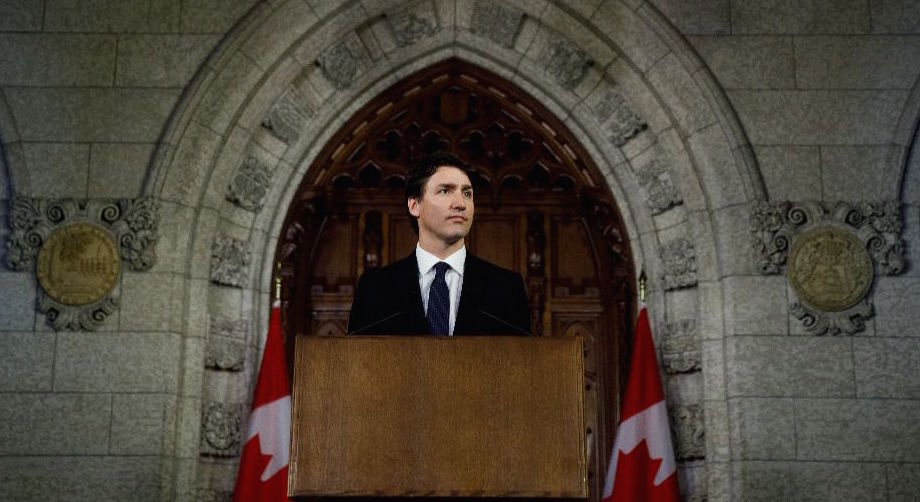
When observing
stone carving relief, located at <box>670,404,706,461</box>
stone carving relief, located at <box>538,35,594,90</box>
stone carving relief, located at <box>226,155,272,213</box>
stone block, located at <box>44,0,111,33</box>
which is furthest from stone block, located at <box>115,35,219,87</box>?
stone carving relief, located at <box>670,404,706,461</box>

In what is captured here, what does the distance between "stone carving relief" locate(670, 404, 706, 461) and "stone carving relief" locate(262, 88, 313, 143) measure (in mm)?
Result: 2624

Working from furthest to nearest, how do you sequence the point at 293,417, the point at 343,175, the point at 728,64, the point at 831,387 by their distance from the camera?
the point at 343,175
the point at 728,64
the point at 831,387
the point at 293,417

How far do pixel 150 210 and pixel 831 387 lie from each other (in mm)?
3644

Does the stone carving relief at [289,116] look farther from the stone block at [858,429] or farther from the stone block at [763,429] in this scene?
the stone block at [858,429]

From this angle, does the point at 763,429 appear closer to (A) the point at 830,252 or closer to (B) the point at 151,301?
(A) the point at 830,252

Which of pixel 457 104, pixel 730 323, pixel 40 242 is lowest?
pixel 730 323

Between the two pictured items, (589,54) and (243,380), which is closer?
Result: (243,380)

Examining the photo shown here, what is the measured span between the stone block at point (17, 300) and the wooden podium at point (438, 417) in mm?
3820

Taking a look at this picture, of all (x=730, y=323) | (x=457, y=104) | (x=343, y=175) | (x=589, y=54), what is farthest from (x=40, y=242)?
(x=730, y=323)

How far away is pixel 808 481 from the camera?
206 inches

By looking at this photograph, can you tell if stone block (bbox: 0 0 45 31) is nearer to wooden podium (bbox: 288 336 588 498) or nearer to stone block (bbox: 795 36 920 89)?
stone block (bbox: 795 36 920 89)

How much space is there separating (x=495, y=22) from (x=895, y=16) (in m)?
2.23

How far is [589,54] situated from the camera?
601 cm

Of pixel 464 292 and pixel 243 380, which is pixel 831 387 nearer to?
pixel 243 380
